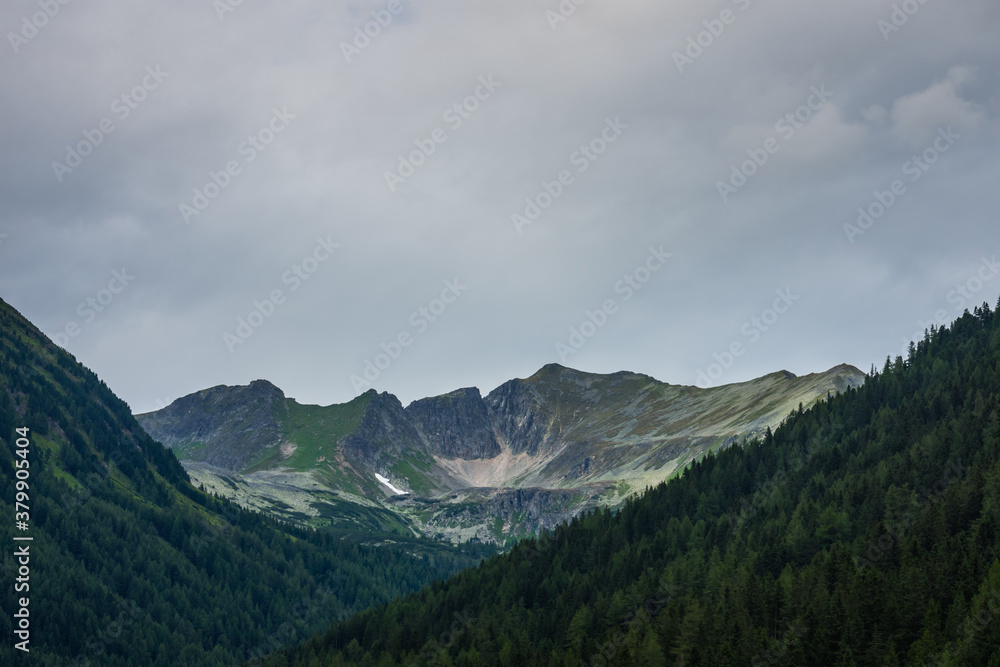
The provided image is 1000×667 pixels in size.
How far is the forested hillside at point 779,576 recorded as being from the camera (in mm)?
97125

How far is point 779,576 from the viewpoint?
416ft

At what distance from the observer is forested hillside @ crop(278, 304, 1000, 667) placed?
97125 mm

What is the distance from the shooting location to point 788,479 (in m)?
187

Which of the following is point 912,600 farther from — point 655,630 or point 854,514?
point 854,514

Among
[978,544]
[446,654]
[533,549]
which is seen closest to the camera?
[978,544]

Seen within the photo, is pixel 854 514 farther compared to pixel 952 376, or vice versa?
pixel 952 376

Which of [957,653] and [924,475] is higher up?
[924,475]

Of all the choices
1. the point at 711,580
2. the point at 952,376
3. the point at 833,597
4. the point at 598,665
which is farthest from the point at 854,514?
the point at 952,376

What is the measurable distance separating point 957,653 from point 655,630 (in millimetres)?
43697

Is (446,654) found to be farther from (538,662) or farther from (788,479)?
(788,479)

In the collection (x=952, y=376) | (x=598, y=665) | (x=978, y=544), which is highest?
(x=952, y=376)

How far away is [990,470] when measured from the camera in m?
127

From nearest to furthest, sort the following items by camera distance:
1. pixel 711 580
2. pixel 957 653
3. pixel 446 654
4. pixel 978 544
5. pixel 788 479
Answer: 1. pixel 957 653
2. pixel 978 544
3. pixel 711 580
4. pixel 446 654
5. pixel 788 479

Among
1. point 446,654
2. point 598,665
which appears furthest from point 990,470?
point 446,654
